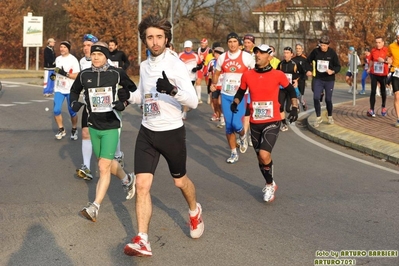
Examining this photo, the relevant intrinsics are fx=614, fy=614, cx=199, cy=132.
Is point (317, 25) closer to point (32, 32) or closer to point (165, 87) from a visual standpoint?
point (32, 32)

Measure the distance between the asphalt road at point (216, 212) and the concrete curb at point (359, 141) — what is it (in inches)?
9.8

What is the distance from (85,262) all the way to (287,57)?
9419 mm

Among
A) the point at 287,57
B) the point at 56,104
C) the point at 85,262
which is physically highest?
the point at 287,57

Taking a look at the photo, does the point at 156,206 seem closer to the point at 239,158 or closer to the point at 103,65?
the point at 103,65

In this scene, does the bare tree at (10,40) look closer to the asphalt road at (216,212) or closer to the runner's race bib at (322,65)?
the runner's race bib at (322,65)

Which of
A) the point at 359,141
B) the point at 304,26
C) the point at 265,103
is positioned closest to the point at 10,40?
the point at 304,26

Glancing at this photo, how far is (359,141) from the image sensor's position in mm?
11250

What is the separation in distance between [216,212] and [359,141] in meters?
5.44

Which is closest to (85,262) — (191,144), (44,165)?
(44,165)

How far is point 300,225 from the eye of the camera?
241 inches

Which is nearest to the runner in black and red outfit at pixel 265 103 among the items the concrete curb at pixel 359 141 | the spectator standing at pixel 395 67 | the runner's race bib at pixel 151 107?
the runner's race bib at pixel 151 107

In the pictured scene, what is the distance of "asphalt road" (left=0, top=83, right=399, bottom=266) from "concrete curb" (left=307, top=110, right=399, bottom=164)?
9.8 inches

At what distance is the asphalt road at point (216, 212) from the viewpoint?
5.25 meters

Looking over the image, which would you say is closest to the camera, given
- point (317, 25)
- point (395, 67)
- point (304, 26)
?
point (395, 67)
